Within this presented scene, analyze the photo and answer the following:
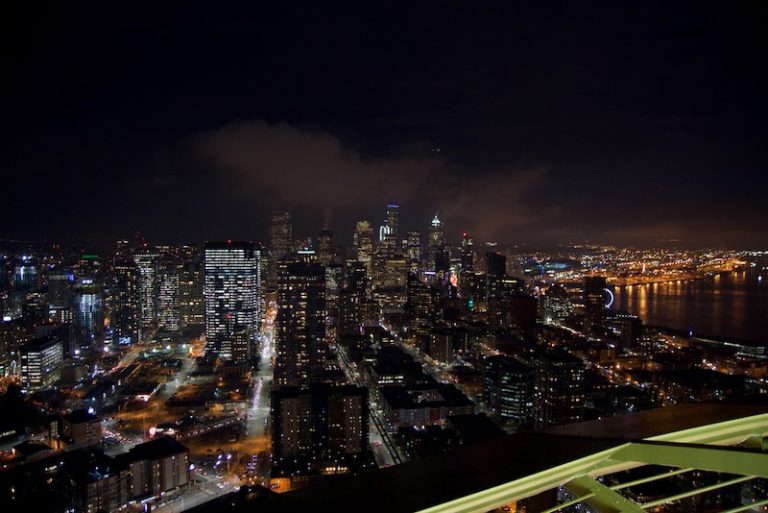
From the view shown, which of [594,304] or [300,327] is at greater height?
[594,304]

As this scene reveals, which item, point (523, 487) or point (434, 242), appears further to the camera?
point (434, 242)

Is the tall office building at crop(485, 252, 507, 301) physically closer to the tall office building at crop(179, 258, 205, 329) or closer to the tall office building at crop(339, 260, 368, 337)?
the tall office building at crop(339, 260, 368, 337)

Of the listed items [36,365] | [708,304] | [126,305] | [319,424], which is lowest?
[319,424]

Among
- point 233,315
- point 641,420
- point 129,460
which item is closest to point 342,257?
point 233,315

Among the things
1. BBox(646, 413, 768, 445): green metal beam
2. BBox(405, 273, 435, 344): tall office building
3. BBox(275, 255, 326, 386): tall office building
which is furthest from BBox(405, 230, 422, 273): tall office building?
BBox(646, 413, 768, 445): green metal beam

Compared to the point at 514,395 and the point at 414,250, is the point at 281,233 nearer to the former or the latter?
the point at 414,250

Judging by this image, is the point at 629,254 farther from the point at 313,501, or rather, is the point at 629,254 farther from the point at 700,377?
the point at 313,501

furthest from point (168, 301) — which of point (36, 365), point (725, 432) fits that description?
point (725, 432)

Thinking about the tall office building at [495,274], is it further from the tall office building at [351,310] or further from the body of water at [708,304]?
the tall office building at [351,310]
